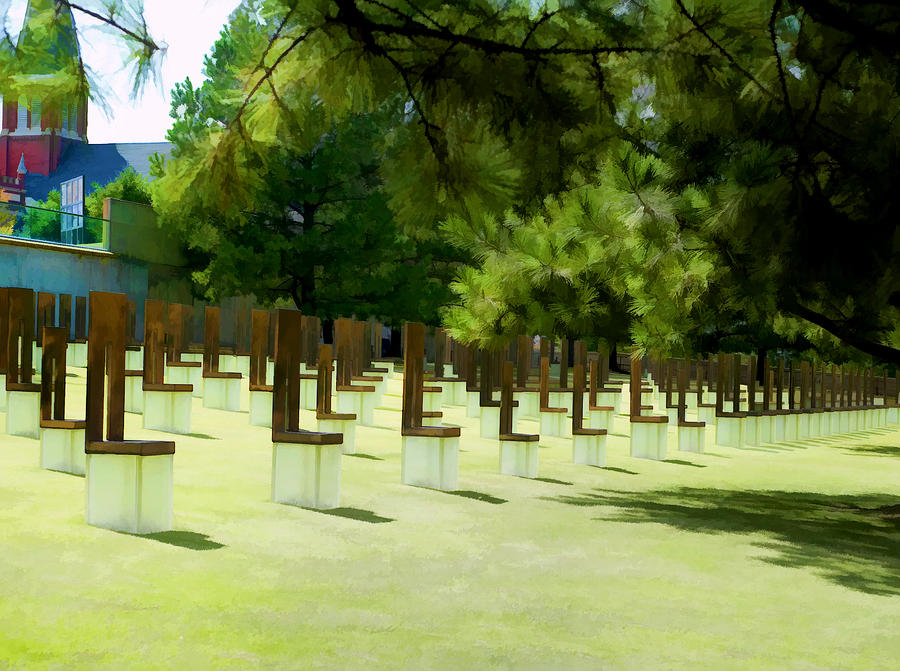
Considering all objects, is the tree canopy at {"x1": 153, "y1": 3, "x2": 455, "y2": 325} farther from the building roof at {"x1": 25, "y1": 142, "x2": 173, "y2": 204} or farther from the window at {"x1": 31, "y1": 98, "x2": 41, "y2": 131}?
the building roof at {"x1": 25, "y1": 142, "x2": 173, "y2": 204}

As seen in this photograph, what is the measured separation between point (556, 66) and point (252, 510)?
2883 mm

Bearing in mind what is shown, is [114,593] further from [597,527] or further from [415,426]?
[415,426]

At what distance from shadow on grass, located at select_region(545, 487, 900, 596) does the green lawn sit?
3 cm

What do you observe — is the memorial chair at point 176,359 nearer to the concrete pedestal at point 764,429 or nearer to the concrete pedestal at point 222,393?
the concrete pedestal at point 222,393

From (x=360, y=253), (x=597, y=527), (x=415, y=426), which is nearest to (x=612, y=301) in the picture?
(x=415, y=426)

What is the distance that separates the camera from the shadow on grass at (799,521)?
542 cm

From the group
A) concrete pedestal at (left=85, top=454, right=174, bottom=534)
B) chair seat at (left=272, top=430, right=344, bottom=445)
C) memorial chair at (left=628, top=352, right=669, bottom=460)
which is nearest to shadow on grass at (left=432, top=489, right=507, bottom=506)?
chair seat at (left=272, top=430, right=344, bottom=445)

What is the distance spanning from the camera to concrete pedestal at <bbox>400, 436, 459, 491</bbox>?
7.03 meters

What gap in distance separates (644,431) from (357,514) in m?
5.18

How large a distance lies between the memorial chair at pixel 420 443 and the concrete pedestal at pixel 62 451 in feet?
6.78

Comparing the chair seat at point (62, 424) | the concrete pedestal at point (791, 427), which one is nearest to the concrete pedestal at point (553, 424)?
the concrete pedestal at point (791, 427)

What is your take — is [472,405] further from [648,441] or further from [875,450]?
[875,450]

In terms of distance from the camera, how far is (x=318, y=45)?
16.8 ft

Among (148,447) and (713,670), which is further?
(148,447)
